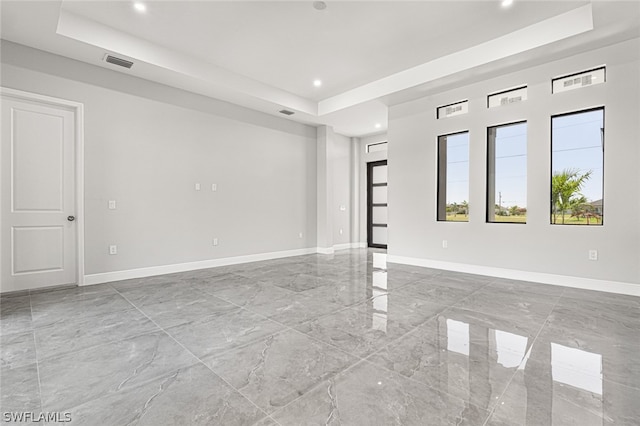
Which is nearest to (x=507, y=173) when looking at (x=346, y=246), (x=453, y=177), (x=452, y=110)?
(x=453, y=177)

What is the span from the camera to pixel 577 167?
427 centimetres

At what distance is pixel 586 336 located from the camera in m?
2.57

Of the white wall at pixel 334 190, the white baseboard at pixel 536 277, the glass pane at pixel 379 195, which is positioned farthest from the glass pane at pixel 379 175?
the white baseboard at pixel 536 277

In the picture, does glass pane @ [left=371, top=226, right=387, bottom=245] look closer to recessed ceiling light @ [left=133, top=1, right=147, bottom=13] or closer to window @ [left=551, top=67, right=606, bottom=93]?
window @ [left=551, top=67, right=606, bottom=93]

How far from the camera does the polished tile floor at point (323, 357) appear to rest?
63.4 inches

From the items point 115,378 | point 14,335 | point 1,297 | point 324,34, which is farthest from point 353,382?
point 1,297

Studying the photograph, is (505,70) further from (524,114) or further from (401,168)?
(401,168)

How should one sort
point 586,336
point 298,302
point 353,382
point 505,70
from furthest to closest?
1. point 505,70
2. point 298,302
3. point 586,336
4. point 353,382

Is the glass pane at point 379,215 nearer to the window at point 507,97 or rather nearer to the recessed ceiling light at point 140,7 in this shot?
the window at point 507,97

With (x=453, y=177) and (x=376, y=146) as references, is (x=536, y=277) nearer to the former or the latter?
(x=453, y=177)

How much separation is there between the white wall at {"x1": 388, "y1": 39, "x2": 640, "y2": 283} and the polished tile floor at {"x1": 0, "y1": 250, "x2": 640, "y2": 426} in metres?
0.62

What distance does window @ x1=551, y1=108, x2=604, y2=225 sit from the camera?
4113mm

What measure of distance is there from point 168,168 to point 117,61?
1.66 meters

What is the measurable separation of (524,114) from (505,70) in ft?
2.37
